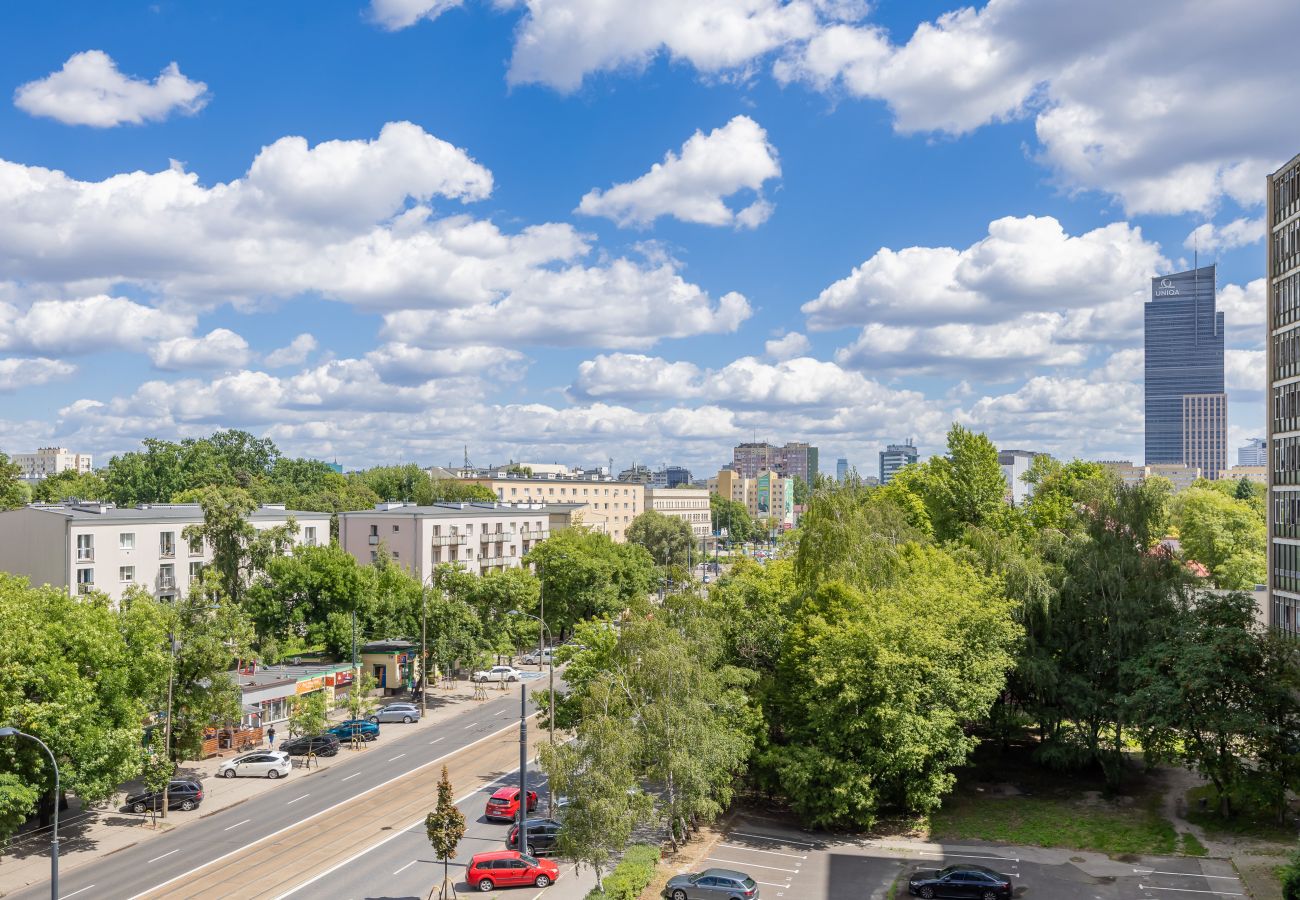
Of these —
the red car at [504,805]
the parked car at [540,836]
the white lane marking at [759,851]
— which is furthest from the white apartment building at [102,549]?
the white lane marking at [759,851]

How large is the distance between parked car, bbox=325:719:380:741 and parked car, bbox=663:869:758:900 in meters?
29.5

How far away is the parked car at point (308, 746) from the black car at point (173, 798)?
853 centimetres

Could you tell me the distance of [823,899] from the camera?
33.3 metres

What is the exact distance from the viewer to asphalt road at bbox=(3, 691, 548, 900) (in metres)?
34.8

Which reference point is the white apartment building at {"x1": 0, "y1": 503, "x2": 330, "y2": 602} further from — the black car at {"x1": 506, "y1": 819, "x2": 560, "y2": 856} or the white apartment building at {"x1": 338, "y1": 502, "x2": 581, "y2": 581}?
the black car at {"x1": 506, "y1": 819, "x2": 560, "y2": 856}

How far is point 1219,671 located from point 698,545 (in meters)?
149

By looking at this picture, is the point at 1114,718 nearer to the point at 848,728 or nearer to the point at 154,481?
the point at 848,728

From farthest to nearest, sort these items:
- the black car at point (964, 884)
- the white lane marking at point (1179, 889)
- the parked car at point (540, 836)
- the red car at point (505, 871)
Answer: the parked car at point (540, 836) < the red car at point (505, 871) < the white lane marking at point (1179, 889) < the black car at point (964, 884)

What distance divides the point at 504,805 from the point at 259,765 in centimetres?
1562

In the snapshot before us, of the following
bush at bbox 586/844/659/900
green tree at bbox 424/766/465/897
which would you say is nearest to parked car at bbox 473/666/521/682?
bush at bbox 586/844/659/900

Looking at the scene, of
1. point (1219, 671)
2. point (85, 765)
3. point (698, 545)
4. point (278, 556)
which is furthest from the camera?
point (698, 545)

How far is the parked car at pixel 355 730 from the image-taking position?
5691 centimetres

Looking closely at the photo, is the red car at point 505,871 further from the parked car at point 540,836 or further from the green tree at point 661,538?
the green tree at point 661,538

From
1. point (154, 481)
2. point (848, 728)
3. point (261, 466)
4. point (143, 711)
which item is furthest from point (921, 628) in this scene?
point (261, 466)
